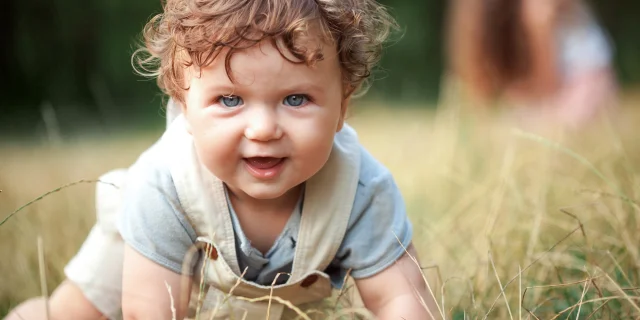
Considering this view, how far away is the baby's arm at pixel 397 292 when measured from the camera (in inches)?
52.0

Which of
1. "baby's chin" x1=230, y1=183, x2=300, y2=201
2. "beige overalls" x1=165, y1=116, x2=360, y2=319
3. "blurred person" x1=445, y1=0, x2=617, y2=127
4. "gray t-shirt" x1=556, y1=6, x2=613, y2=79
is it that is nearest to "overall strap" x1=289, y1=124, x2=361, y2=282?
"beige overalls" x1=165, y1=116, x2=360, y2=319

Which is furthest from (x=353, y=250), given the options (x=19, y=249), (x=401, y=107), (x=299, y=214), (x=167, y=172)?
(x=401, y=107)

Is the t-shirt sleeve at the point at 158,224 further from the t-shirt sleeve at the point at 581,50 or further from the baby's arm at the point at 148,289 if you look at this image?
the t-shirt sleeve at the point at 581,50

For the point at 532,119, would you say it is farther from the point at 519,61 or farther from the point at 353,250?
the point at 353,250

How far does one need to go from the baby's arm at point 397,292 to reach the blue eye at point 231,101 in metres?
0.38

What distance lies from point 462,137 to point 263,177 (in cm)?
152

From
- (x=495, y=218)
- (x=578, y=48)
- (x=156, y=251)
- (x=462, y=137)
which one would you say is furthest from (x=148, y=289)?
(x=578, y=48)

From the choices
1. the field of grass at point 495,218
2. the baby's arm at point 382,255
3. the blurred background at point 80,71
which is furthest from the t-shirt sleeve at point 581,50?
the baby's arm at point 382,255

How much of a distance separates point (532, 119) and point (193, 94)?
2628 millimetres

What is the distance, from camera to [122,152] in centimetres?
348

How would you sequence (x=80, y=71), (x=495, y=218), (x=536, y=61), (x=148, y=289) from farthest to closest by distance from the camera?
(x=80, y=71)
(x=536, y=61)
(x=495, y=218)
(x=148, y=289)

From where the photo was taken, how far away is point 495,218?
164 centimetres

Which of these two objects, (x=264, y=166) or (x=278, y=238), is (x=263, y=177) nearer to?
(x=264, y=166)

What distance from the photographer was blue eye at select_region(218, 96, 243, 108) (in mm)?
1203
